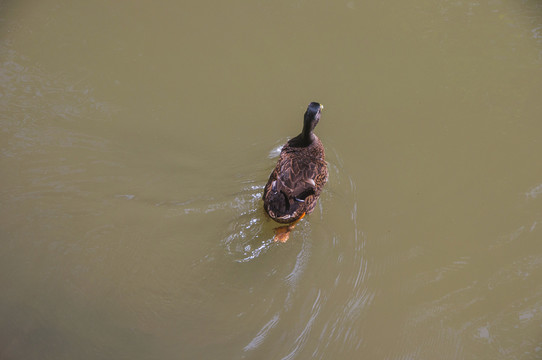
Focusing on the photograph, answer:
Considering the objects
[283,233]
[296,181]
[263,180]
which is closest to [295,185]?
[296,181]

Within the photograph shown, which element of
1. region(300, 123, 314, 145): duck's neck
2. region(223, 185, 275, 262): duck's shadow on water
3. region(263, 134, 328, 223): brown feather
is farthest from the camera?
region(300, 123, 314, 145): duck's neck

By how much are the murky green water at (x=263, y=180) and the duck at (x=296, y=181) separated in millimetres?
258

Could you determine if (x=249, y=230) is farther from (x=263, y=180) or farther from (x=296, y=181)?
(x=296, y=181)

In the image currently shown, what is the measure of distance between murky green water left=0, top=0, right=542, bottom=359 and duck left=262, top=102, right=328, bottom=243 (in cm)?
26

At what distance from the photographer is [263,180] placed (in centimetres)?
400

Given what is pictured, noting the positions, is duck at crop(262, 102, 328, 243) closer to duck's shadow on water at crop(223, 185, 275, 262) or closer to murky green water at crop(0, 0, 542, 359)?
duck's shadow on water at crop(223, 185, 275, 262)

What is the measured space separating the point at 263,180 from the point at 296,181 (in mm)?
644

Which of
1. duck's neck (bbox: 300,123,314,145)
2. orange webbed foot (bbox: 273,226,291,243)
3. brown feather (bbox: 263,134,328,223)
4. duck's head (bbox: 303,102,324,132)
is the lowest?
orange webbed foot (bbox: 273,226,291,243)

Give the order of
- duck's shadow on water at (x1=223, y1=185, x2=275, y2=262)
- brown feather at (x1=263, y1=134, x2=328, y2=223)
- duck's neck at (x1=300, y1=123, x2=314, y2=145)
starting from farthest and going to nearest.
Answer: duck's neck at (x1=300, y1=123, x2=314, y2=145) → duck's shadow on water at (x1=223, y1=185, x2=275, y2=262) → brown feather at (x1=263, y1=134, x2=328, y2=223)

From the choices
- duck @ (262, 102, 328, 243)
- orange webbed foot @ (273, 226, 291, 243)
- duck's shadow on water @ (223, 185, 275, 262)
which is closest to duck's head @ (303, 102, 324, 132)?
duck @ (262, 102, 328, 243)

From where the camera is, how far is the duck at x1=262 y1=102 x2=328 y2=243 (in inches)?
131

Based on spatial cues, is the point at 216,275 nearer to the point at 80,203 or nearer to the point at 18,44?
the point at 80,203

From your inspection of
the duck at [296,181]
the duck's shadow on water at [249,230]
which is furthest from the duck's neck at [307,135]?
the duck's shadow on water at [249,230]

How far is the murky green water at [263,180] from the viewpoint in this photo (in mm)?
3369
